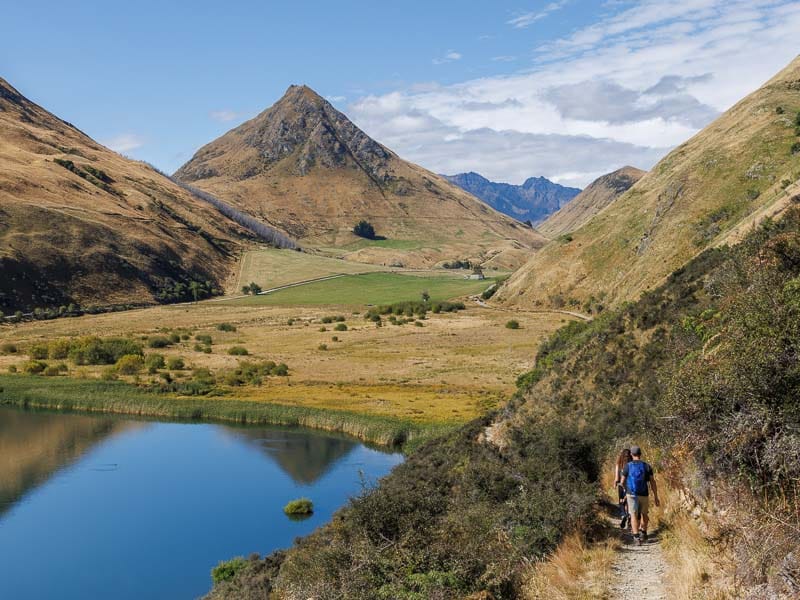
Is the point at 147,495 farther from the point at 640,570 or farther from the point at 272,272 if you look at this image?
the point at 272,272

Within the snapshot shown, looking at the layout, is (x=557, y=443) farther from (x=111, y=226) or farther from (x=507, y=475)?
(x=111, y=226)

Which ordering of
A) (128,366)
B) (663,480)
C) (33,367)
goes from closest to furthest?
(663,480)
(33,367)
(128,366)

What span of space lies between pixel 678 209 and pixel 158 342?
238ft

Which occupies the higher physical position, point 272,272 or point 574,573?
point 272,272

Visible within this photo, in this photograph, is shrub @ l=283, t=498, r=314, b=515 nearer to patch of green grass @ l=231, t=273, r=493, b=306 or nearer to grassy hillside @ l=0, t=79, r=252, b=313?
grassy hillside @ l=0, t=79, r=252, b=313

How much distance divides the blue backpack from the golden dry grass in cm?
3654

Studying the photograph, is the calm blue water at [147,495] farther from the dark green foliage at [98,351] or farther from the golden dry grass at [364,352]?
the dark green foliage at [98,351]

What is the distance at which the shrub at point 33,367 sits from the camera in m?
71.1

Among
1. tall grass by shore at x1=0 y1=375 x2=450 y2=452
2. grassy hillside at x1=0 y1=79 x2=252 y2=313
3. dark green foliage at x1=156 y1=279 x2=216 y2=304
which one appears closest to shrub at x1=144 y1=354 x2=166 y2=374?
tall grass by shore at x1=0 y1=375 x2=450 y2=452

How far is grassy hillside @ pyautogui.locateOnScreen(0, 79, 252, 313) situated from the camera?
130 metres

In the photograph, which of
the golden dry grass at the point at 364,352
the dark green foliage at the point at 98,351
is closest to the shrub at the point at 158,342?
the golden dry grass at the point at 364,352

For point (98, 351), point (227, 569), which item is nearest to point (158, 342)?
point (98, 351)

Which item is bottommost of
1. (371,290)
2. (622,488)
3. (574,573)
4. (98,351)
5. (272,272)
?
(98,351)

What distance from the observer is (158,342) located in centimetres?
9019
